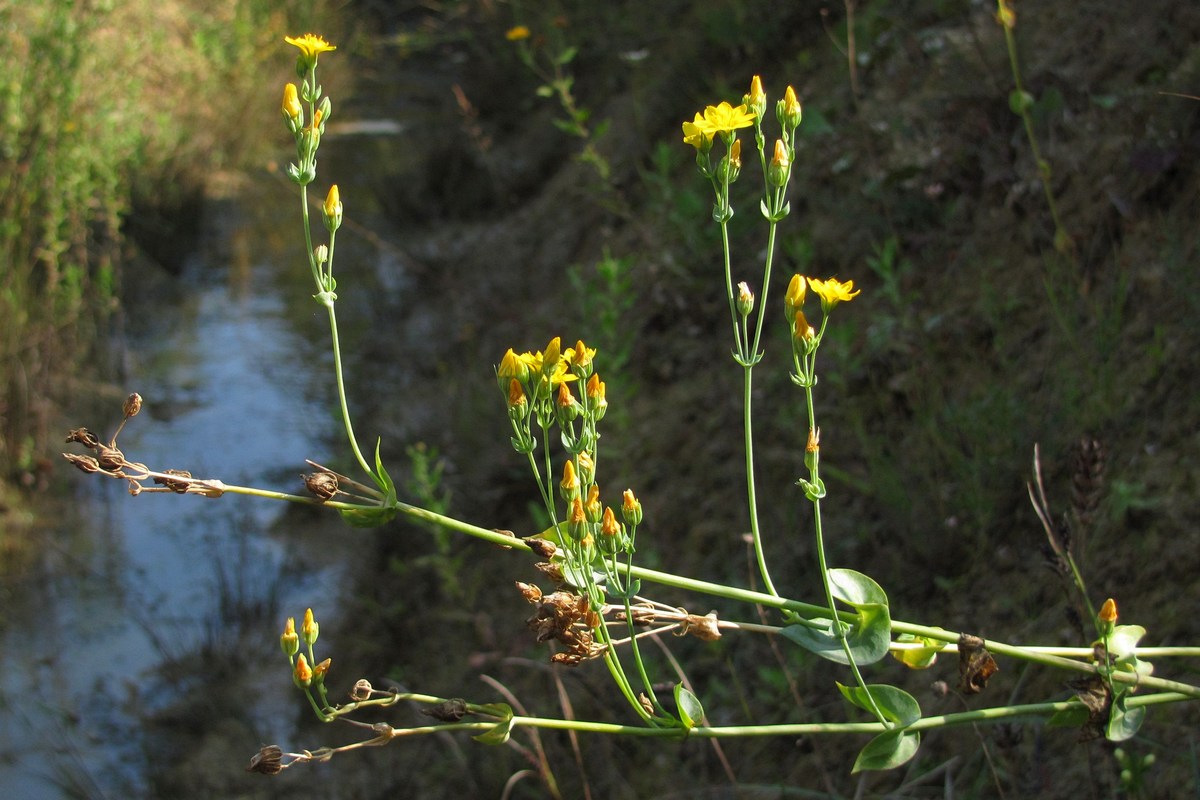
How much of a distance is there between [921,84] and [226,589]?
9.26 feet

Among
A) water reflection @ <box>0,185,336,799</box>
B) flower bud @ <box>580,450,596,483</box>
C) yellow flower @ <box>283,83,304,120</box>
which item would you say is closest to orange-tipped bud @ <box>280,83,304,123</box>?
yellow flower @ <box>283,83,304,120</box>

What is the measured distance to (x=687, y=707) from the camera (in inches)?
43.1

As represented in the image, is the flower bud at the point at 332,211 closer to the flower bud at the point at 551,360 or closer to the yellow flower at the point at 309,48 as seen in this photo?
the yellow flower at the point at 309,48

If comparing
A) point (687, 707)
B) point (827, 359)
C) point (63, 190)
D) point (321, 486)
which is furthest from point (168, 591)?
point (687, 707)

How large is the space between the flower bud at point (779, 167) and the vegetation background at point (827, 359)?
0.67 metres

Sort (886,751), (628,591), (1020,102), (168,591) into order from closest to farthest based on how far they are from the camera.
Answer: (628,591), (886,751), (1020,102), (168,591)

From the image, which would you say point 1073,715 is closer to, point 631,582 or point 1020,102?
point 631,582

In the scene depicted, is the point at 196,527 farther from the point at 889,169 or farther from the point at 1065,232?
the point at 1065,232

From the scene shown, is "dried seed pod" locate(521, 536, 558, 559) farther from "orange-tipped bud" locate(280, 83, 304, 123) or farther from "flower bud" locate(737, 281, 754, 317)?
"orange-tipped bud" locate(280, 83, 304, 123)

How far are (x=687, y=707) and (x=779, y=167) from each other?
0.56 meters

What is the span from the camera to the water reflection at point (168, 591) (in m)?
3.16

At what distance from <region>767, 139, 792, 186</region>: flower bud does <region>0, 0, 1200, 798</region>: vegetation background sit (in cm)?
67

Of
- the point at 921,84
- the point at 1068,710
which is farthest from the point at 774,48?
the point at 1068,710

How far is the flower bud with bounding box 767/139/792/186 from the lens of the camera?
1.14 m
